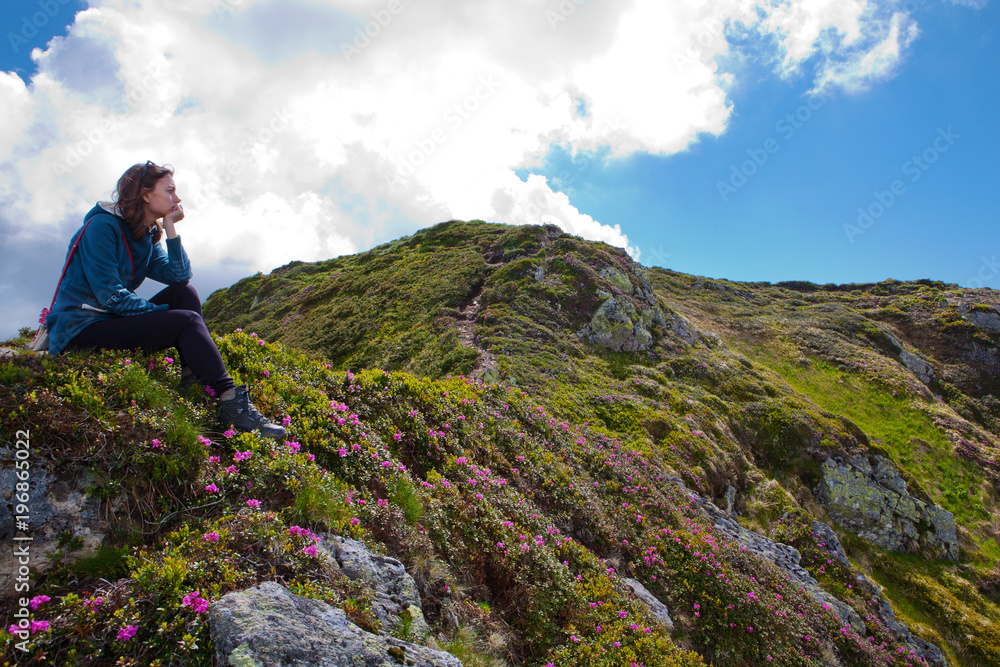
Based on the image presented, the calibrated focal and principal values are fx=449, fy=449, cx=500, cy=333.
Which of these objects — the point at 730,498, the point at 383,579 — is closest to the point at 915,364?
the point at 730,498

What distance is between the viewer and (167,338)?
545 cm

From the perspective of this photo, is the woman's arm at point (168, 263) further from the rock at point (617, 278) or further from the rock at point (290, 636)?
the rock at point (617, 278)

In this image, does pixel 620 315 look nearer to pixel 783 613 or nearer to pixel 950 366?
pixel 783 613

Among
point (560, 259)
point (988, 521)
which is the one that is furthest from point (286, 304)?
point (988, 521)

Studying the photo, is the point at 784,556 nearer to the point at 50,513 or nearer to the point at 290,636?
the point at 290,636

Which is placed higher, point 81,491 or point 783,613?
point 81,491

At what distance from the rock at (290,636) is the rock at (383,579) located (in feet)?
1.83

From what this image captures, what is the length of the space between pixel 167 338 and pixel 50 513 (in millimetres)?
2165

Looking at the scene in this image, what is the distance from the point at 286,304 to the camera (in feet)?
146

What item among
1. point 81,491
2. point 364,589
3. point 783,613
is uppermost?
point 81,491

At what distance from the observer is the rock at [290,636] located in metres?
3.20

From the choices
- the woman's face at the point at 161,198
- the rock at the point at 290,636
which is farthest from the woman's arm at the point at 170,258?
the rock at the point at 290,636

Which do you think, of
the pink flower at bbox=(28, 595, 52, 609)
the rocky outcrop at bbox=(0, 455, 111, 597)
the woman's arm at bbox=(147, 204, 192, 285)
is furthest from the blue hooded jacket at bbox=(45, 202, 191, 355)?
the pink flower at bbox=(28, 595, 52, 609)

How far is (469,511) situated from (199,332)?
4.64 meters
